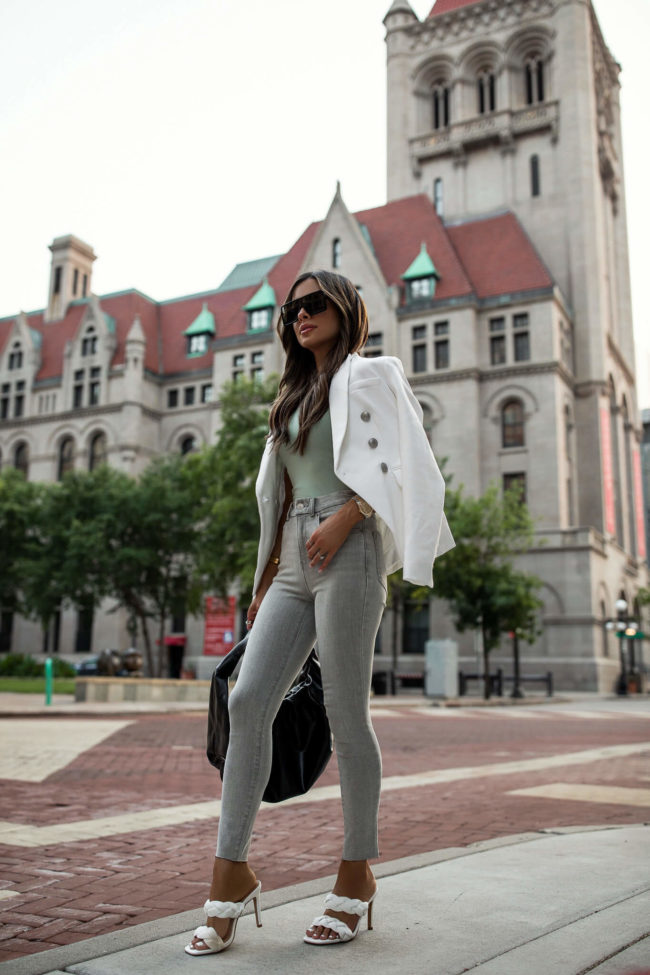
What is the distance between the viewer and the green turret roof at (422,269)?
46.5 m

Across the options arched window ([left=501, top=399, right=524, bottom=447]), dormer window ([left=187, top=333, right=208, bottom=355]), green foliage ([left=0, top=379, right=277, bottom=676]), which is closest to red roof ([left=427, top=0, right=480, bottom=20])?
dormer window ([left=187, top=333, right=208, bottom=355])

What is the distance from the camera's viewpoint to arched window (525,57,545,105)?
52344 mm

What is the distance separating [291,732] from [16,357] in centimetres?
6054

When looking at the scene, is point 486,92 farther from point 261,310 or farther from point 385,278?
point 261,310

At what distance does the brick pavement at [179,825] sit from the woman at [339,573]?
775mm

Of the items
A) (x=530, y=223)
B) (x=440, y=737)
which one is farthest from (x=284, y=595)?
(x=530, y=223)

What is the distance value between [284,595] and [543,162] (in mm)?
52552

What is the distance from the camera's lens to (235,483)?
104 ft

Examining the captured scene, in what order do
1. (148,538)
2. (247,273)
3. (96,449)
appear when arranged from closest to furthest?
(148,538) < (96,449) < (247,273)

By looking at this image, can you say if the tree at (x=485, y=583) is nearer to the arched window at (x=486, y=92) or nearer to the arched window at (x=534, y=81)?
the arched window at (x=534, y=81)

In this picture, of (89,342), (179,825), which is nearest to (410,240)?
(89,342)

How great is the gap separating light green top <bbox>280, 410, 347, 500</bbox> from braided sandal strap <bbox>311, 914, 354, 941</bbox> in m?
1.44

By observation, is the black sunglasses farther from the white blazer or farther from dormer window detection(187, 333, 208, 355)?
dormer window detection(187, 333, 208, 355)

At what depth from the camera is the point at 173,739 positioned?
12.2 meters
